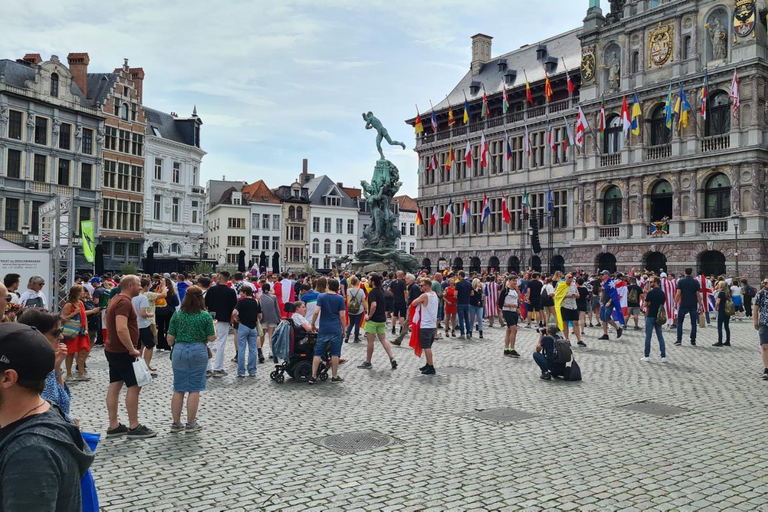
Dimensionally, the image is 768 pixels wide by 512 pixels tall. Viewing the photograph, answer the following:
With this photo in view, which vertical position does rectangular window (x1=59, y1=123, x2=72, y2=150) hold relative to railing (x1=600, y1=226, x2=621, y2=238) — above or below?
above

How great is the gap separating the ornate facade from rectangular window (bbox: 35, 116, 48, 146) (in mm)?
30261

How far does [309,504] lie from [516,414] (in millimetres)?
4264

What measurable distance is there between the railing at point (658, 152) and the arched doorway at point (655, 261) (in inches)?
228

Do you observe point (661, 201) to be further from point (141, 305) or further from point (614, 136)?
point (141, 305)

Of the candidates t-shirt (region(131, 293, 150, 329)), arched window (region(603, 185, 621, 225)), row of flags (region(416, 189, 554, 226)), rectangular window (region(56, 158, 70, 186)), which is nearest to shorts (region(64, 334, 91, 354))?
t-shirt (region(131, 293, 150, 329))

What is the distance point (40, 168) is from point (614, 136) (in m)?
37.4

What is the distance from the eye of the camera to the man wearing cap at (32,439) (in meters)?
2.27

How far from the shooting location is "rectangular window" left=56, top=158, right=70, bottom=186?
4218 cm

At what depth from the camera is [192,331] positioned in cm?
802

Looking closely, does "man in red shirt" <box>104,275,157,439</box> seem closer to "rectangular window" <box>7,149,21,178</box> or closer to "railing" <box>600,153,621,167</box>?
"rectangular window" <box>7,149,21,178</box>

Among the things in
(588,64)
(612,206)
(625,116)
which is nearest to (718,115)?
(625,116)

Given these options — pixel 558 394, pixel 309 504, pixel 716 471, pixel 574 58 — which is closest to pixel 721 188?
pixel 574 58

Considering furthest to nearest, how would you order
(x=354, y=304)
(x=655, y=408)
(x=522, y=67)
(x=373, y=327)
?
(x=522, y=67), (x=354, y=304), (x=373, y=327), (x=655, y=408)

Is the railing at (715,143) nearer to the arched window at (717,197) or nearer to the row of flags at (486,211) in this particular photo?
the arched window at (717,197)
